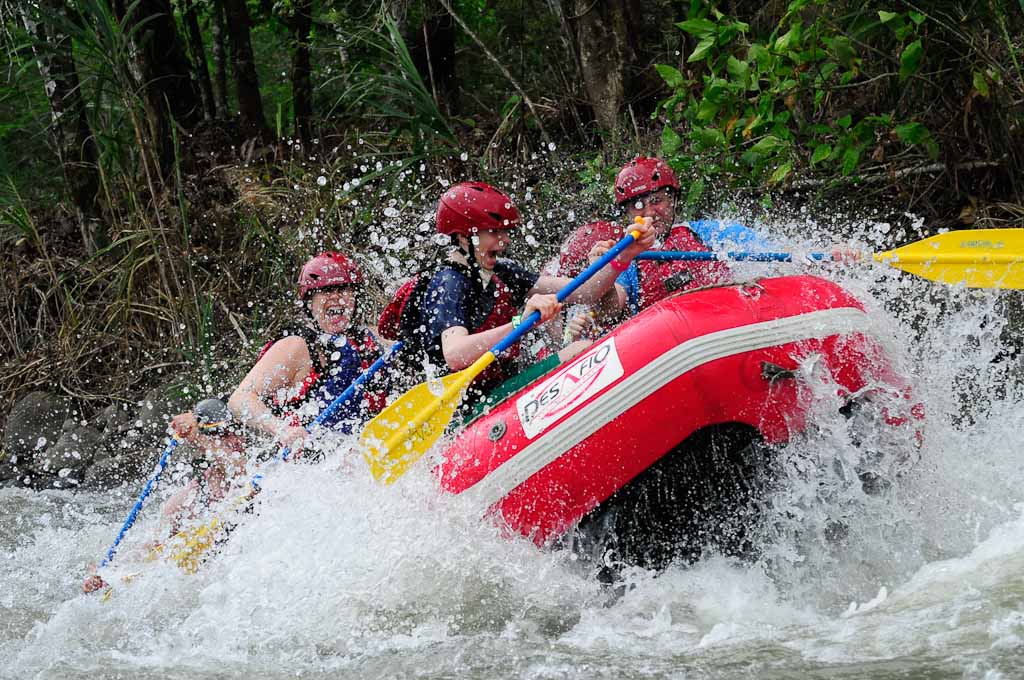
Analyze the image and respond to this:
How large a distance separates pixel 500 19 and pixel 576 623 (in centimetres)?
784

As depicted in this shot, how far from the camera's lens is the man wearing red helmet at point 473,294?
4.24 m

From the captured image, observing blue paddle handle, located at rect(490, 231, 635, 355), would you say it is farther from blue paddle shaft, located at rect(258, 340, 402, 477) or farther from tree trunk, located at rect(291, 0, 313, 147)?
tree trunk, located at rect(291, 0, 313, 147)

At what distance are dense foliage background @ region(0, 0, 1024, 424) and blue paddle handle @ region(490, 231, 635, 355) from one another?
6.30 feet

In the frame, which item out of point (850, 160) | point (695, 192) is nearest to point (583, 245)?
point (850, 160)

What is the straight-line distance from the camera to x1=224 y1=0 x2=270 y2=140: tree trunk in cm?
1042

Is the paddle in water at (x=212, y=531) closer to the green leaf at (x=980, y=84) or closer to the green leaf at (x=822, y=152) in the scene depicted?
the green leaf at (x=822, y=152)

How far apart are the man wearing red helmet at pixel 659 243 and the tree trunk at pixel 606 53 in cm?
370

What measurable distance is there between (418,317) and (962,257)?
2.14 meters

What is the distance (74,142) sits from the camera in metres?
9.41

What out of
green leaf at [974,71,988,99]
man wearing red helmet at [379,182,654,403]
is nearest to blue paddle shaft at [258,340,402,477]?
man wearing red helmet at [379,182,654,403]

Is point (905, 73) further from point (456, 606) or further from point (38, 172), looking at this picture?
point (38, 172)

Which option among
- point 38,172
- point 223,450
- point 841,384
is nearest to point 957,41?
point 841,384

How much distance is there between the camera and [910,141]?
224 inches

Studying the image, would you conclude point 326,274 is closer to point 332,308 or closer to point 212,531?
point 332,308
